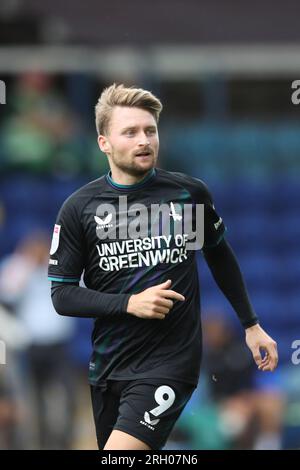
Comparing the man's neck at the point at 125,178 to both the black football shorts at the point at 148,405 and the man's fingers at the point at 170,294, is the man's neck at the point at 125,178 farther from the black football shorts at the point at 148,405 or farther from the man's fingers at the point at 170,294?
the black football shorts at the point at 148,405

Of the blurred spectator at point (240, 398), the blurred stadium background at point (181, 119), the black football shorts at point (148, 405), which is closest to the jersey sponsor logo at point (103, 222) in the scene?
the black football shorts at point (148, 405)

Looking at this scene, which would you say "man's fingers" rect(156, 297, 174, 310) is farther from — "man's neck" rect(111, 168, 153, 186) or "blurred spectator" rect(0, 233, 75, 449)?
"blurred spectator" rect(0, 233, 75, 449)

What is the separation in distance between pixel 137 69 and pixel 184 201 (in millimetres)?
9168

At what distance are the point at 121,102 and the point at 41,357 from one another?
5809 millimetres

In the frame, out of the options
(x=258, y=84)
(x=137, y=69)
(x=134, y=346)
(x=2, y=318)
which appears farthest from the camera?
(x=258, y=84)

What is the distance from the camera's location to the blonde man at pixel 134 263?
5285 millimetres

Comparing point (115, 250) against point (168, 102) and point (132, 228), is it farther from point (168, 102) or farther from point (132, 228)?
point (168, 102)

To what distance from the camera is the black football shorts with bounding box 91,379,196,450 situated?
5.20 m

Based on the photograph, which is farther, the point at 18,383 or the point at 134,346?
the point at 18,383

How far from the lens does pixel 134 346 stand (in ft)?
17.6

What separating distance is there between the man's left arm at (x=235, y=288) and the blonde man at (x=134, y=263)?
0.24 meters

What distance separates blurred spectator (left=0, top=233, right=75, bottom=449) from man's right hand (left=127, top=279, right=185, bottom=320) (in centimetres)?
551

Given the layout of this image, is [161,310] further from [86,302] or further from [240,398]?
[240,398]
